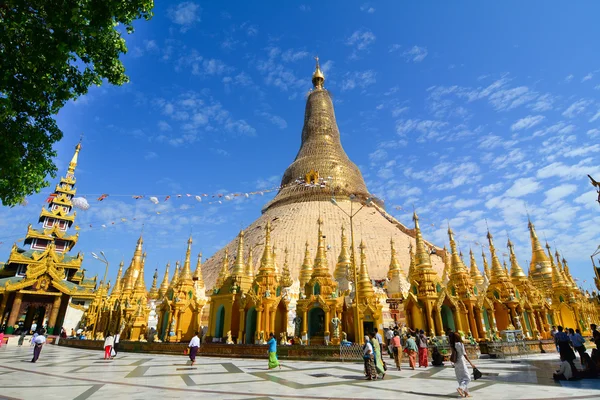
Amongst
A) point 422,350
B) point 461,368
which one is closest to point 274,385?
point 461,368

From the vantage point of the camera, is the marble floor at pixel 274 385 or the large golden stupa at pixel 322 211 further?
the large golden stupa at pixel 322 211

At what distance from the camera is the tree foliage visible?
8.40m

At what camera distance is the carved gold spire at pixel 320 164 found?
5391cm

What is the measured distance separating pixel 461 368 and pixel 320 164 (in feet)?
160

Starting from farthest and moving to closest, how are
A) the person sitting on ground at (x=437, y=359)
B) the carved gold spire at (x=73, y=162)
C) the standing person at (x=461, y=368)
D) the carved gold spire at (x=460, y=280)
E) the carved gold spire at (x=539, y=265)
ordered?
the carved gold spire at (x=73, y=162) → the carved gold spire at (x=539, y=265) → the carved gold spire at (x=460, y=280) → the person sitting on ground at (x=437, y=359) → the standing person at (x=461, y=368)

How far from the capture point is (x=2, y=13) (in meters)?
8.28

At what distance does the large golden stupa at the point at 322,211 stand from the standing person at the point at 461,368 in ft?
94.7

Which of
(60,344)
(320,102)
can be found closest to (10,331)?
(60,344)

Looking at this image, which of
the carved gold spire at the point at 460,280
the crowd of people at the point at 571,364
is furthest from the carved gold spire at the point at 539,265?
the crowd of people at the point at 571,364

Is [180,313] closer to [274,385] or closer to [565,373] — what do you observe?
[274,385]

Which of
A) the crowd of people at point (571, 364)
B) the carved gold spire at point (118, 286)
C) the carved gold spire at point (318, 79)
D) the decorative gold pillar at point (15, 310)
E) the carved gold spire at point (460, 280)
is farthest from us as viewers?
the carved gold spire at point (318, 79)

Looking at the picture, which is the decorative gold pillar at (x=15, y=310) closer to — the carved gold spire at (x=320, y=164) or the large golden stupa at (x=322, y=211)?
the large golden stupa at (x=322, y=211)

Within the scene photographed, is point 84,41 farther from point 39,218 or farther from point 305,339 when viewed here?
point 39,218

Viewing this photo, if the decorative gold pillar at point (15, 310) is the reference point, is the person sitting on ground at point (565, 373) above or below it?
below
